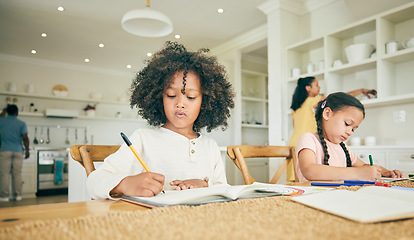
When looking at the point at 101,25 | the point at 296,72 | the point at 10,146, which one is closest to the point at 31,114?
the point at 10,146

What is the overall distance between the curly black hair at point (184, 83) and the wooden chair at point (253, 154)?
151 mm

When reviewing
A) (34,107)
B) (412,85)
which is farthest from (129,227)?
(34,107)

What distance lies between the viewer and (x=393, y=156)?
2.77 meters

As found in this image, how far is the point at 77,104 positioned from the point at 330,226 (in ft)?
24.2

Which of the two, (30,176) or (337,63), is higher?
(337,63)

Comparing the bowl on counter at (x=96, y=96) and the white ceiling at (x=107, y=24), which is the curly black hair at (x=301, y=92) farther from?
the bowl on counter at (x=96, y=96)

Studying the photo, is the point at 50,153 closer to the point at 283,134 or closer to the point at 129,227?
the point at 283,134

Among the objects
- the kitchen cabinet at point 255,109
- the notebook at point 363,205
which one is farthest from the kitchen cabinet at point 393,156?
the kitchen cabinet at point 255,109

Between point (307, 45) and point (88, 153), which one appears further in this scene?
point (307, 45)

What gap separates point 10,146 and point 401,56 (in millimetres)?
5527

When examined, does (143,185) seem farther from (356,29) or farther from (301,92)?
(356,29)

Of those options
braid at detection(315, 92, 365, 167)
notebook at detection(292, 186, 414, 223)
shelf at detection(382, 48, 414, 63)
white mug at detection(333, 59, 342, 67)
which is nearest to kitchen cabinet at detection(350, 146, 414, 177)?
shelf at detection(382, 48, 414, 63)

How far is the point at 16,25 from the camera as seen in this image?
4.65 m

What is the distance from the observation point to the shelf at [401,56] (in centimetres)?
278
